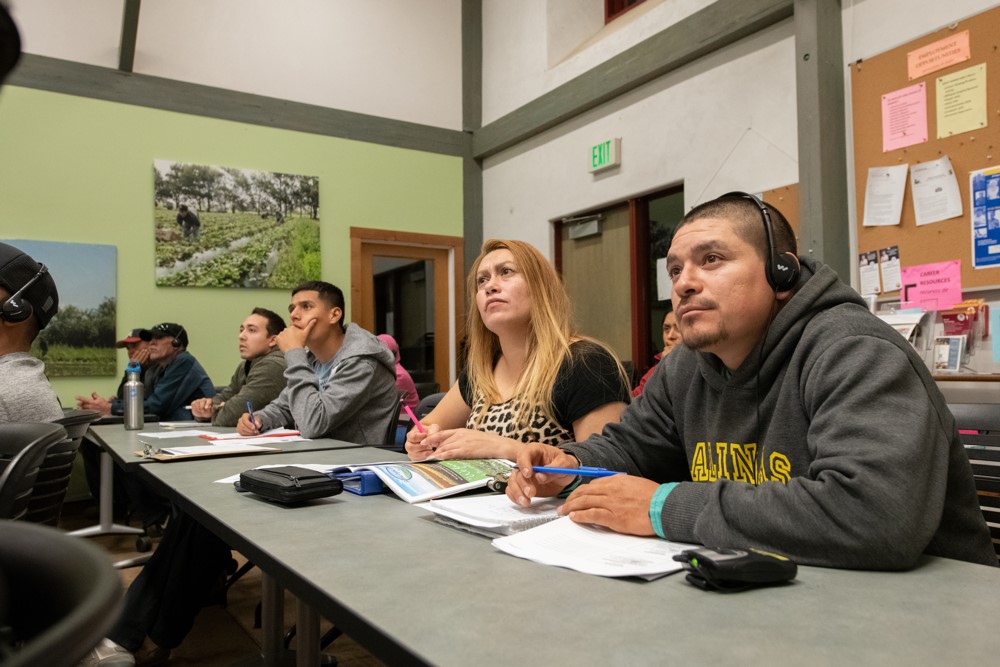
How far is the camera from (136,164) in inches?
203

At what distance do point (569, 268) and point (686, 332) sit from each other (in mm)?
4458

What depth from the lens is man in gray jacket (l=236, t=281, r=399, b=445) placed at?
8.88 ft

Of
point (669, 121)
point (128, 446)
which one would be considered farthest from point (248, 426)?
point (669, 121)

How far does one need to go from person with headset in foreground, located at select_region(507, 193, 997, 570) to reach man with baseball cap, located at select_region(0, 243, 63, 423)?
1.30m

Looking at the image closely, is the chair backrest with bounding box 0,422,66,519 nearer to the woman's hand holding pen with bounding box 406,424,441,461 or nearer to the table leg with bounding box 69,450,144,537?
the woman's hand holding pen with bounding box 406,424,441,461

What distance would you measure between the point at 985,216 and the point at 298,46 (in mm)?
4902

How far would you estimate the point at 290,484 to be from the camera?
1.28 metres

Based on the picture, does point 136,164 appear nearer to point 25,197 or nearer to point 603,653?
point 25,197

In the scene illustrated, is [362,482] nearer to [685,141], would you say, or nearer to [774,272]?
[774,272]

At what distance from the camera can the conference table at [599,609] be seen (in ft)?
2.02

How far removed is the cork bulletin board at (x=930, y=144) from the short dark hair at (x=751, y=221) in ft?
7.23

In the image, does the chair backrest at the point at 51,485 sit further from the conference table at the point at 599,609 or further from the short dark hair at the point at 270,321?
the short dark hair at the point at 270,321

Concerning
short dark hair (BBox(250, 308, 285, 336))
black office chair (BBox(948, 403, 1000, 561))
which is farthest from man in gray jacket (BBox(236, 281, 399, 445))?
black office chair (BBox(948, 403, 1000, 561))

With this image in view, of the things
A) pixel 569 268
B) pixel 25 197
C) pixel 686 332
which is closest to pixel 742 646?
pixel 686 332
